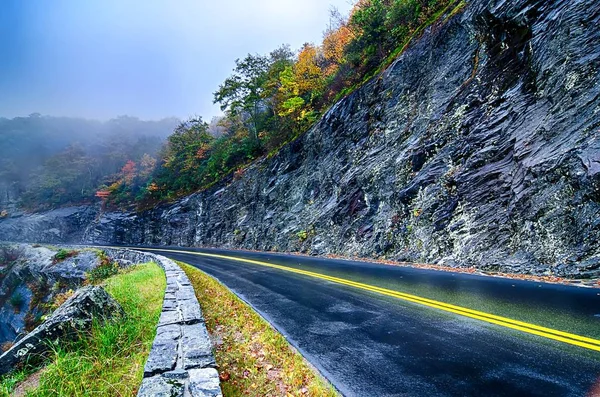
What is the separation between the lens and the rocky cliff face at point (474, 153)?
7.76 m

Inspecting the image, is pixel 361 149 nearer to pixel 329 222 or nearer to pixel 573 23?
pixel 329 222

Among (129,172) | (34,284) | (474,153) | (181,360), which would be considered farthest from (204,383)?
(129,172)

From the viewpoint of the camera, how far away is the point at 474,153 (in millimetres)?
10828

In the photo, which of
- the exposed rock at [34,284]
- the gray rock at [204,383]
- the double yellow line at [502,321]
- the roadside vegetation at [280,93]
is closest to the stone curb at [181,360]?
the gray rock at [204,383]

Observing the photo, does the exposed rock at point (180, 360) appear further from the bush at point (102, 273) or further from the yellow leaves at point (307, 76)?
the yellow leaves at point (307, 76)

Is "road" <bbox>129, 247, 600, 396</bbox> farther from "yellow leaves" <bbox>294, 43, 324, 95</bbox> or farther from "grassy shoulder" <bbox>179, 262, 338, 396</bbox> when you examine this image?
"yellow leaves" <bbox>294, 43, 324, 95</bbox>

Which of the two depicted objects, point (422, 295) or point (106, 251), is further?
point (106, 251)

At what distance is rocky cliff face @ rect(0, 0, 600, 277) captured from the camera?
7.76 m

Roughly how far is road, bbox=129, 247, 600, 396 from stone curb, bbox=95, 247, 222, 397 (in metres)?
1.21

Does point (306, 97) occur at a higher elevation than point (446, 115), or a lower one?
higher

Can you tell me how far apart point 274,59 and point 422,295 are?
34.5m

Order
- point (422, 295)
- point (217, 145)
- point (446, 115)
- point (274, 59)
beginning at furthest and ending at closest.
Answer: point (217, 145) < point (274, 59) < point (446, 115) < point (422, 295)

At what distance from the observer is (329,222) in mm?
17141

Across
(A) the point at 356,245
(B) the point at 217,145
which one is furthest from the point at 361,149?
(B) the point at 217,145
